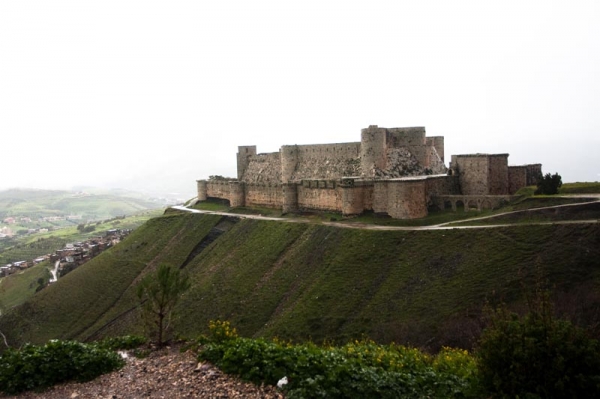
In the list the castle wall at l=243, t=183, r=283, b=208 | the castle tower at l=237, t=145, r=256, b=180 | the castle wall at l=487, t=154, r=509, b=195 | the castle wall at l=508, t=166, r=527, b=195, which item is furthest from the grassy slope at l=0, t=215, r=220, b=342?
the castle wall at l=508, t=166, r=527, b=195

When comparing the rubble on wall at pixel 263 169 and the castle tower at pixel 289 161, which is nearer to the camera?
the castle tower at pixel 289 161

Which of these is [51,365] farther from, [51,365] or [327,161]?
[327,161]

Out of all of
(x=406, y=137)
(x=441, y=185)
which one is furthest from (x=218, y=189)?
(x=441, y=185)

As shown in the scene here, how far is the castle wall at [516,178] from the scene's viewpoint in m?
43.9

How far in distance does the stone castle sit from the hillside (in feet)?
16.0

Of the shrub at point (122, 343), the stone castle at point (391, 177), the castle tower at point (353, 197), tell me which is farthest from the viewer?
the castle tower at point (353, 197)

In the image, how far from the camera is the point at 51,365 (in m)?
14.4

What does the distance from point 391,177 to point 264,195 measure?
19116 mm

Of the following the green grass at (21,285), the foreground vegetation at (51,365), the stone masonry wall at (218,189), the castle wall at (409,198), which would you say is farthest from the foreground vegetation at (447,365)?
the green grass at (21,285)

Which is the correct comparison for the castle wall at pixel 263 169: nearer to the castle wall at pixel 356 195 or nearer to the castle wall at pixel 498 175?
the castle wall at pixel 356 195

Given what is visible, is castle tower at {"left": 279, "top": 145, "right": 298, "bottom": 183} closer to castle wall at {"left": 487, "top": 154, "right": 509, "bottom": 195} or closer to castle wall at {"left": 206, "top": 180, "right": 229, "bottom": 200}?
castle wall at {"left": 206, "top": 180, "right": 229, "bottom": 200}

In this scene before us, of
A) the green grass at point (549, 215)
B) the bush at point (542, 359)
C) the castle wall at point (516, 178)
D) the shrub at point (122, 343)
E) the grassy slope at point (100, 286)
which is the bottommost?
the grassy slope at point (100, 286)

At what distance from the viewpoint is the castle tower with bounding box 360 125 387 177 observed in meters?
47.8

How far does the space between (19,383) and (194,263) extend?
35.9m
